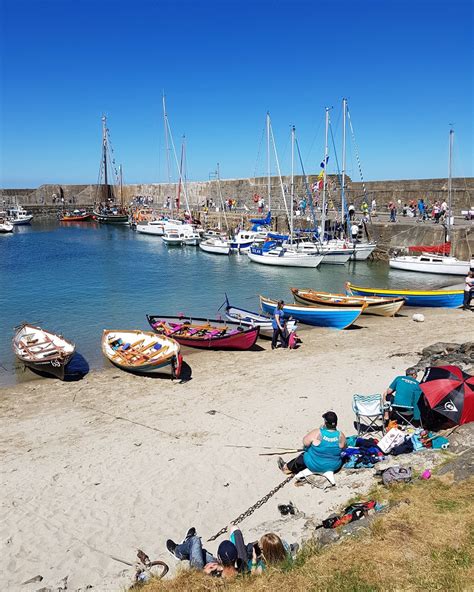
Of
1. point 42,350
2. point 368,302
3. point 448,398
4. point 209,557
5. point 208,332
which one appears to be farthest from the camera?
point 368,302

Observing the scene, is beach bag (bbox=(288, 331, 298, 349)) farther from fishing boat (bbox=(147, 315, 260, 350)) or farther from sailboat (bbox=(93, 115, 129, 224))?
sailboat (bbox=(93, 115, 129, 224))

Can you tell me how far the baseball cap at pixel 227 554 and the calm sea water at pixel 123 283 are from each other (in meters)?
10.1

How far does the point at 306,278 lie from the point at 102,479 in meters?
22.7

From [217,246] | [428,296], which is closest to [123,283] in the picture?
[217,246]

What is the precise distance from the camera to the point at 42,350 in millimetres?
14391

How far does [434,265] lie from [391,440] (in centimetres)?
2295

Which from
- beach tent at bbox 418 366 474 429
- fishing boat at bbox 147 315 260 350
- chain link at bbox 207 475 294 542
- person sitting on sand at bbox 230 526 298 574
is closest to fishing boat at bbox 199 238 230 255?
fishing boat at bbox 147 315 260 350

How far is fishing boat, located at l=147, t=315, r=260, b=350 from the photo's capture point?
15156mm

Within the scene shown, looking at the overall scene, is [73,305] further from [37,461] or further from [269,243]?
[269,243]

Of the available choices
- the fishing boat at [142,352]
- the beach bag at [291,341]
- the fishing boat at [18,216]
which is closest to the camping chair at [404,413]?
the fishing boat at [142,352]

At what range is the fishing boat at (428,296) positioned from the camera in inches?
812

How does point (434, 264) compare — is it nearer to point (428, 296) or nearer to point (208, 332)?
point (428, 296)

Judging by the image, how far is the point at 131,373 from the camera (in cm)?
1367

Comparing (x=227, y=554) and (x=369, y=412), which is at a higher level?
(x=369, y=412)
